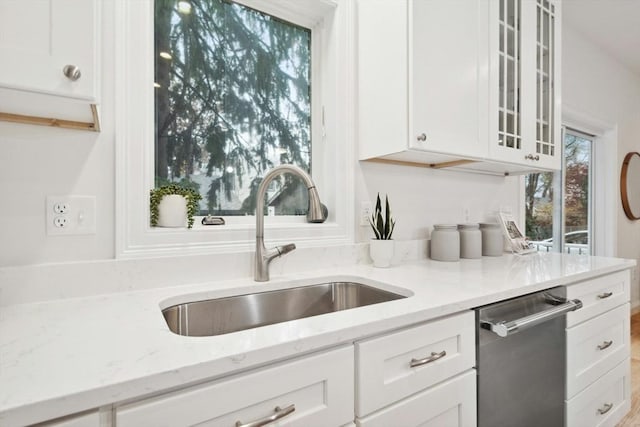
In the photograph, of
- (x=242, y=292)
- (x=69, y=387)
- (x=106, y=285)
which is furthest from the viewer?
(x=242, y=292)

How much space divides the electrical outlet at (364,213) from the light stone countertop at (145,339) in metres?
0.39

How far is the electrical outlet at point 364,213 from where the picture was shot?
1550mm

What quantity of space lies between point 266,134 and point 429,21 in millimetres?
832

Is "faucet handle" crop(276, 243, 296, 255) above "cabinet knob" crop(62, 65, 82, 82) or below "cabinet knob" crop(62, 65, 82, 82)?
below

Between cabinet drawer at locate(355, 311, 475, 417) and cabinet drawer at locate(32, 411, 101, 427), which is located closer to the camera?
cabinet drawer at locate(32, 411, 101, 427)

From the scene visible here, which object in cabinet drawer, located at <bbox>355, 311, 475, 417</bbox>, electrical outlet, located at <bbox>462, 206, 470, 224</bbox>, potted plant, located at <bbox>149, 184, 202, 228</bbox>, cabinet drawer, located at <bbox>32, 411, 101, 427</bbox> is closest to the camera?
cabinet drawer, located at <bbox>32, 411, 101, 427</bbox>

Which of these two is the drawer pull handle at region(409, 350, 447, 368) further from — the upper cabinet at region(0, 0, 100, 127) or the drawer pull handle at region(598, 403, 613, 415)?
the drawer pull handle at region(598, 403, 613, 415)

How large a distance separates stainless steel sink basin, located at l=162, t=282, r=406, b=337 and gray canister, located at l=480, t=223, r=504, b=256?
1.00 metres

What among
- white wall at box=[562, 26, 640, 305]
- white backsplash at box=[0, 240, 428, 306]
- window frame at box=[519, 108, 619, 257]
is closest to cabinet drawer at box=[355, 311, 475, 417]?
white backsplash at box=[0, 240, 428, 306]

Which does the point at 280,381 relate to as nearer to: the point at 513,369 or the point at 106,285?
the point at 106,285

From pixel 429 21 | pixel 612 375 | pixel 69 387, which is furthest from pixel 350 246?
pixel 612 375

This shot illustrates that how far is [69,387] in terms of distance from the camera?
488 mm

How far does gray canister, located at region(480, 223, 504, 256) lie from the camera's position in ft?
6.05

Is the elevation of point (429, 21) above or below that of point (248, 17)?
below
